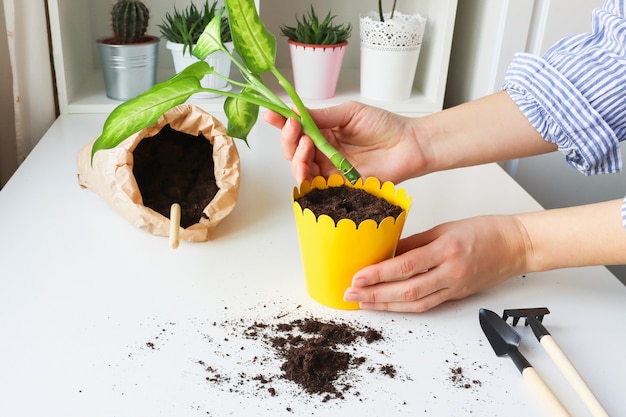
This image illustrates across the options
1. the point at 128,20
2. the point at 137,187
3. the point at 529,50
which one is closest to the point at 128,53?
the point at 128,20

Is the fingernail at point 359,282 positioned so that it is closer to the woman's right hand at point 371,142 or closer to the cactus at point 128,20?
the woman's right hand at point 371,142

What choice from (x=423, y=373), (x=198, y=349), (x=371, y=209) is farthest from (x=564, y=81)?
(x=198, y=349)

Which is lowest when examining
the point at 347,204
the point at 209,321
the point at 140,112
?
the point at 209,321

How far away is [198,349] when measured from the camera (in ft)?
2.17

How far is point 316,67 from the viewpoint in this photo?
135 centimetres

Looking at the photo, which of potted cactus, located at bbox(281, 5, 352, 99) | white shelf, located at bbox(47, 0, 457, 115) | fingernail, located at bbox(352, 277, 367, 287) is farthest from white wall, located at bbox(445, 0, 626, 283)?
fingernail, located at bbox(352, 277, 367, 287)

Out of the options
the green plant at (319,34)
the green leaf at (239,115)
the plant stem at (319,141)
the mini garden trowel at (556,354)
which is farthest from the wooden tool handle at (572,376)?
the green plant at (319,34)

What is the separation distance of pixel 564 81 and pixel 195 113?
0.51 m

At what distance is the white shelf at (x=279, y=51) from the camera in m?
1.29

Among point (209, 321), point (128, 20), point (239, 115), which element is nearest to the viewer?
point (209, 321)

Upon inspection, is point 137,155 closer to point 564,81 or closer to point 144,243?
point 144,243

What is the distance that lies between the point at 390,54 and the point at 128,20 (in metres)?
0.54

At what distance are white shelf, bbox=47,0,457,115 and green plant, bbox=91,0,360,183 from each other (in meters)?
0.54

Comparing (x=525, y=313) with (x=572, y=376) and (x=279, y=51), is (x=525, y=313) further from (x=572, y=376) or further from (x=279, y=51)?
(x=279, y=51)
